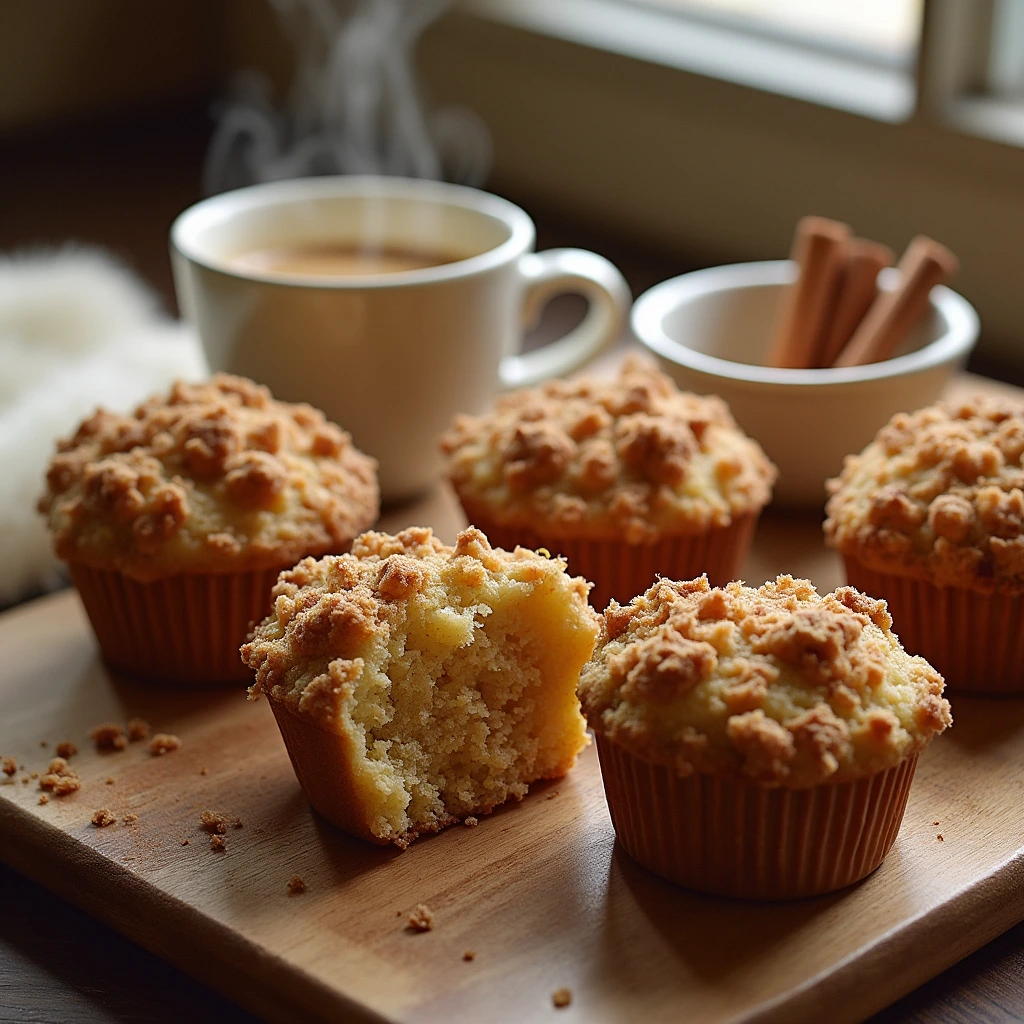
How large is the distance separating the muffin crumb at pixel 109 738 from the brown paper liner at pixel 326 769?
9.4 inches

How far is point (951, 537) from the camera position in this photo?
69.0 inches

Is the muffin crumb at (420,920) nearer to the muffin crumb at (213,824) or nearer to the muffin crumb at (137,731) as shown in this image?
the muffin crumb at (213,824)

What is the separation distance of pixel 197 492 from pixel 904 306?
1059 millimetres

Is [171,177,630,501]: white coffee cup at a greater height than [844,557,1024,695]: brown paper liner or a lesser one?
greater

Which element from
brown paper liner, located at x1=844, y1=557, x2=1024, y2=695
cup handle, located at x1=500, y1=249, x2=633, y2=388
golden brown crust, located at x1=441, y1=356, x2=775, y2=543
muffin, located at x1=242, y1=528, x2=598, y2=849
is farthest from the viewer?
cup handle, located at x1=500, y1=249, x2=633, y2=388

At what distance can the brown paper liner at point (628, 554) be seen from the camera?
6.24ft

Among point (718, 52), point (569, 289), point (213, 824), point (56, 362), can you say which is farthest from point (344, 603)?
point (718, 52)

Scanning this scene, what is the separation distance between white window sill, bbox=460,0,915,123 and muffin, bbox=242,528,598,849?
66.1 inches

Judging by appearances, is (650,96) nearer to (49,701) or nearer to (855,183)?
(855,183)

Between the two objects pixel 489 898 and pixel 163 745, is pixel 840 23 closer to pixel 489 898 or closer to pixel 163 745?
pixel 163 745

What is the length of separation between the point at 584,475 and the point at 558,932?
0.63 m

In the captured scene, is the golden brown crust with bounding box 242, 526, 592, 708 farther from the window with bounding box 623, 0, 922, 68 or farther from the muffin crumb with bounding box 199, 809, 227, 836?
the window with bounding box 623, 0, 922, 68

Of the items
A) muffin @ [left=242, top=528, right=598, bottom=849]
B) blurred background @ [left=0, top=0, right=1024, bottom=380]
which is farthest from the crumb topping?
blurred background @ [left=0, top=0, right=1024, bottom=380]

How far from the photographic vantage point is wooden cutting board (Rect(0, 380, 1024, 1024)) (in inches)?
52.9
